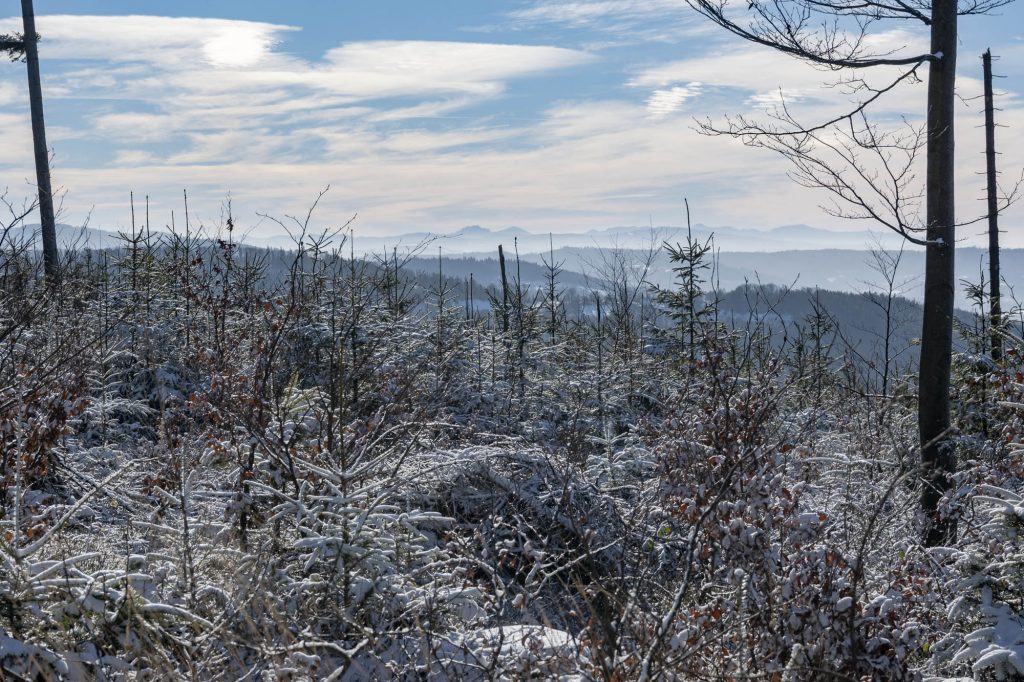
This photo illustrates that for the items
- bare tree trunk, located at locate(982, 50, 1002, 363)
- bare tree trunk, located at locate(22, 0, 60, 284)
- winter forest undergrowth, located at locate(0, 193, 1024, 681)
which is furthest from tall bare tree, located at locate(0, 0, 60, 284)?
bare tree trunk, located at locate(982, 50, 1002, 363)

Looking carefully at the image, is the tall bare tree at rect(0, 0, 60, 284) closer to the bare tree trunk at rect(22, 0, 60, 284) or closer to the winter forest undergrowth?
the bare tree trunk at rect(22, 0, 60, 284)

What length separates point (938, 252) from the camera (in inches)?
313

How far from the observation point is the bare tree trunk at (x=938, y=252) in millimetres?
7809

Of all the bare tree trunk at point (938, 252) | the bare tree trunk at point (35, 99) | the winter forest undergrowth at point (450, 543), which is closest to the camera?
the winter forest undergrowth at point (450, 543)

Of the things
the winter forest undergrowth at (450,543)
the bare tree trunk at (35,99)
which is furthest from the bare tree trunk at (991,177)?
the bare tree trunk at (35,99)

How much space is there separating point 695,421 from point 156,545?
4.34 meters

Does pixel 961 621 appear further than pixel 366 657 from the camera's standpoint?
No

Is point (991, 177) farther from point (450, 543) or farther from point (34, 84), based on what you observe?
point (34, 84)

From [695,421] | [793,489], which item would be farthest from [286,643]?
[695,421]

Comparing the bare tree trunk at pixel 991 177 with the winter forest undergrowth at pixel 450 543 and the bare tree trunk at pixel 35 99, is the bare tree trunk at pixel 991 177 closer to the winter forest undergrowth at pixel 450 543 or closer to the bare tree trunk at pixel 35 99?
the winter forest undergrowth at pixel 450 543

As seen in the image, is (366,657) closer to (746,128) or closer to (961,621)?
(961,621)

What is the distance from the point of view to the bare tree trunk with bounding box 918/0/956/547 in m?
7.81

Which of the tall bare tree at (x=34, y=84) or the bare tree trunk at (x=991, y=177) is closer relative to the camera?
the bare tree trunk at (x=991, y=177)

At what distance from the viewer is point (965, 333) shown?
11445mm
